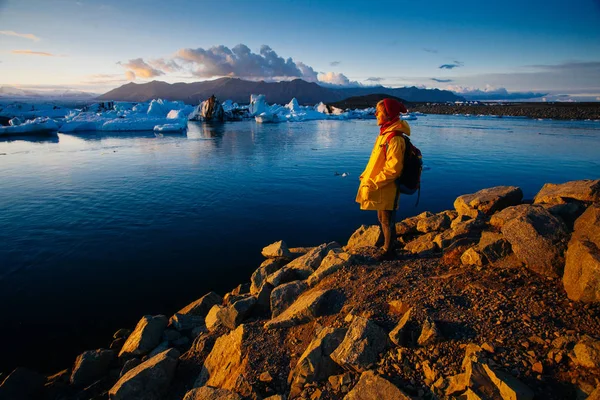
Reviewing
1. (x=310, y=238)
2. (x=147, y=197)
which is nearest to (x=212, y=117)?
(x=147, y=197)

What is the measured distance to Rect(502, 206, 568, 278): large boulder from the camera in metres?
3.11

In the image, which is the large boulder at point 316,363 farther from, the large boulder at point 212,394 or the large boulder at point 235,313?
the large boulder at point 235,313

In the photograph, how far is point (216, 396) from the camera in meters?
2.59

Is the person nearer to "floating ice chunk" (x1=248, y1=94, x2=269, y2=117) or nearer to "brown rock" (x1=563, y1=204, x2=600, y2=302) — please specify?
"brown rock" (x1=563, y1=204, x2=600, y2=302)

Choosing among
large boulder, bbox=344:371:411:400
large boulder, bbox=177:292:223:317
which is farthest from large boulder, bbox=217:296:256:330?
large boulder, bbox=344:371:411:400

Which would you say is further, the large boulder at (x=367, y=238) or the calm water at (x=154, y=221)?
the calm water at (x=154, y=221)

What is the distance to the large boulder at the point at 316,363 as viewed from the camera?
2490mm

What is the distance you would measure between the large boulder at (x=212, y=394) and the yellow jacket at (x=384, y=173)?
2.45 metres

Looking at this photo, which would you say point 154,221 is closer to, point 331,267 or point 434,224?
point 331,267

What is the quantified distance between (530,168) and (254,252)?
48.0 feet

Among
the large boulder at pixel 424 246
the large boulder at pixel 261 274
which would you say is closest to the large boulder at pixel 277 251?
the large boulder at pixel 261 274

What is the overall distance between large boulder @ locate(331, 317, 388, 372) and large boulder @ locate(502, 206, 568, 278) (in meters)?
1.92

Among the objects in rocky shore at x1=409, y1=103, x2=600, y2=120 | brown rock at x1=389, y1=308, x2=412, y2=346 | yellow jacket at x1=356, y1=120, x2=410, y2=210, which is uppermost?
rocky shore at x1=409, y1=103, x2=600, y2=120

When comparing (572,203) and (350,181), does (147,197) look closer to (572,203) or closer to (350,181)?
(350,181)
